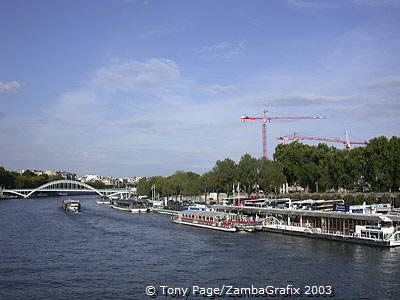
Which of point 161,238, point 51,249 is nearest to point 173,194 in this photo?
point 161,238

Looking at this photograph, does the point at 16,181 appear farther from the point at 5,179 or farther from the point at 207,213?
the point at 207,213

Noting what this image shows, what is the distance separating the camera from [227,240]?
4550 cm

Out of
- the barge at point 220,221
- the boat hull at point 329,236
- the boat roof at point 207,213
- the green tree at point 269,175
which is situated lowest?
the boat hull at point 329,236

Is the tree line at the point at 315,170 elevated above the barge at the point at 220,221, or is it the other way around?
the tree line at the point at 315,170

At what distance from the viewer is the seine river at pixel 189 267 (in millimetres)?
25516

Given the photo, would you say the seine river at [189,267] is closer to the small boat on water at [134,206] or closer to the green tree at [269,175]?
the green tree at [269,175]

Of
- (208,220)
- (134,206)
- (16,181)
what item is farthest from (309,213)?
(16,181)

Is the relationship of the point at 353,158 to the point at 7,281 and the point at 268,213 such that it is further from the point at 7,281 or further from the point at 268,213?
the point at 7,281

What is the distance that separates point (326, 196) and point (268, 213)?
1935cm

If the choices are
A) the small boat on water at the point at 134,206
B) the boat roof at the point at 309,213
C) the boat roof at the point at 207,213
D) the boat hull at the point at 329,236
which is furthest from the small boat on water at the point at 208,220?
the small boat on water at the point at 134,206

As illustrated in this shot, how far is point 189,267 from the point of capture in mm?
31859

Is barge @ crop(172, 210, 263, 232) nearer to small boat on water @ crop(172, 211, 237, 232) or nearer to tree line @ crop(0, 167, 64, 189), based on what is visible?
small boat on water @ crop(172, 211, 237, 232)

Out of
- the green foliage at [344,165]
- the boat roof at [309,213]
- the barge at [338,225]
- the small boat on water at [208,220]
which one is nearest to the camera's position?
the barge at [338,225]

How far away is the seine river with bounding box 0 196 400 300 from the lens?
25.5 meters
